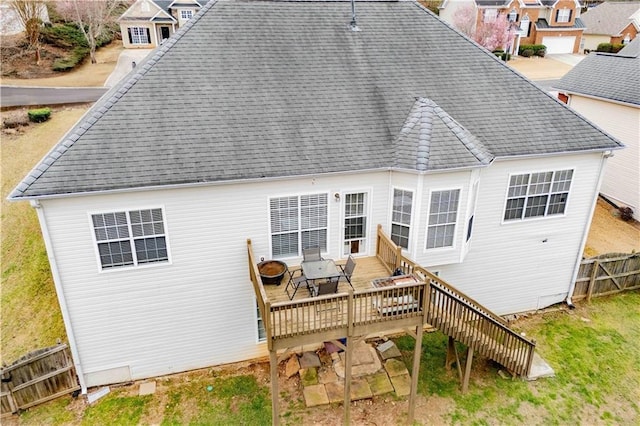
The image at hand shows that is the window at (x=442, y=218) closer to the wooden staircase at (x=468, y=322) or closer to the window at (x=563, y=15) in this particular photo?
the wooden staircase at (x=468, y=322)

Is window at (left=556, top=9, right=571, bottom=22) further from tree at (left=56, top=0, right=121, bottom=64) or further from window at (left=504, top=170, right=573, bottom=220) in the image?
tree at (left=56, top=0, right=121, bottom=64)

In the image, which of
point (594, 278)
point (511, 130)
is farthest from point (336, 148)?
point (594, 278)

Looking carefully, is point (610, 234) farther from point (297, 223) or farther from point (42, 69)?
point (42, 69)

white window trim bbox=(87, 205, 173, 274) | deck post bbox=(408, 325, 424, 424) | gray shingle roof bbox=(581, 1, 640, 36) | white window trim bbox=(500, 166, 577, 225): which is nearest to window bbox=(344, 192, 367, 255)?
deck post bbox=(408, 325, 424, 424)

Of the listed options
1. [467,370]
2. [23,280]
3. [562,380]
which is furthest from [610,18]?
[23,280]

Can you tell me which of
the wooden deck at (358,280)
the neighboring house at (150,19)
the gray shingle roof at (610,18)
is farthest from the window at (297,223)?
the gray shingle roof at (610,18)

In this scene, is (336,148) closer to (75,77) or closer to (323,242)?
(323,242)
